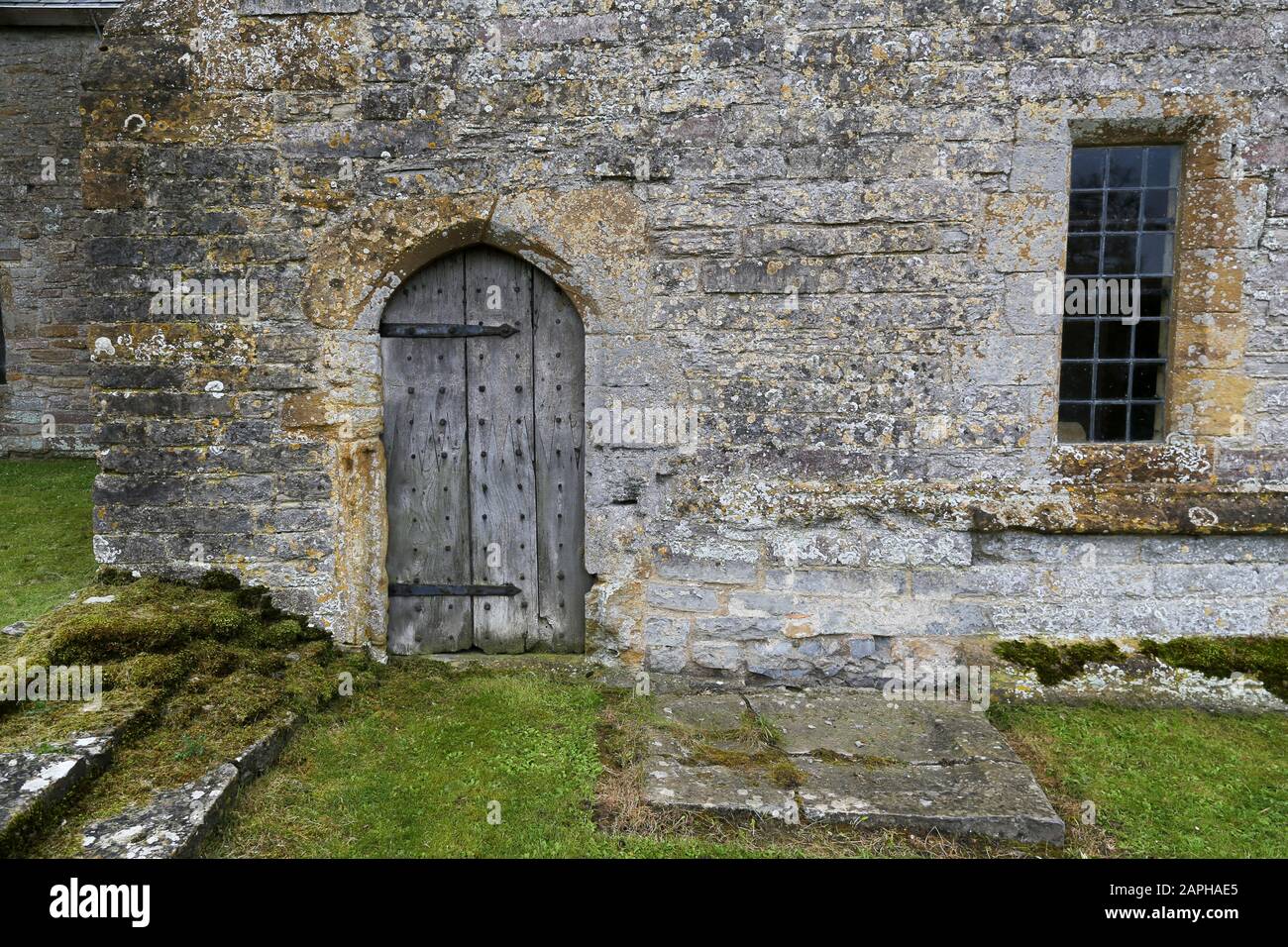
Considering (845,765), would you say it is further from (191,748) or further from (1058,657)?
(191,748)

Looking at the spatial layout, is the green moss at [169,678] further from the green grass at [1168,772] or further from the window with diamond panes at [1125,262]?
the window with diamond panes at [1125,262]

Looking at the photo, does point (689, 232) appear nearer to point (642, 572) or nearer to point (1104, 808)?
point (642, 572)

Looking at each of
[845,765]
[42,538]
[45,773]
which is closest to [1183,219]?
[845,765]

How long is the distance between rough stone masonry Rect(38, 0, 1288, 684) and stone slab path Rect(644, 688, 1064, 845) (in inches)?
11.9

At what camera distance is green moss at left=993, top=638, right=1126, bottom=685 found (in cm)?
407

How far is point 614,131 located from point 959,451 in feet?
8.19

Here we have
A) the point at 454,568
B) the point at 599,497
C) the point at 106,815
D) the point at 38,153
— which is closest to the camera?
the point at 106,815

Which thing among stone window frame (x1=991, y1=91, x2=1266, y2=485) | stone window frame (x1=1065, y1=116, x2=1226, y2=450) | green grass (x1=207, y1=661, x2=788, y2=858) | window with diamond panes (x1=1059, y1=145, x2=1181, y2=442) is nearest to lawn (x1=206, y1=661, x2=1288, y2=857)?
green grass (x1=207, y1=661, x2=788, y2=858)

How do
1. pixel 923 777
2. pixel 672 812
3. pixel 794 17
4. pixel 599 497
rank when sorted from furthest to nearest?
pixel 599 497, pixel 794 17, pixel 923 777, pixel 672 812

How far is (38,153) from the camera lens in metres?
9.11

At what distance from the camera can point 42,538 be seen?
5621mm

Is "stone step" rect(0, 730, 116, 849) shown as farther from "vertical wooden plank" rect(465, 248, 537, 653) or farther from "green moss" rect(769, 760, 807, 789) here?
"green moss" rect(769, 760, 807, 789)

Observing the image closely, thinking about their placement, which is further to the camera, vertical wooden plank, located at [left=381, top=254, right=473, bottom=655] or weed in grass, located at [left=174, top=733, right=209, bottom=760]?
vertical wooden plank, located at [left=381, top=254, right=473, bottom=655]

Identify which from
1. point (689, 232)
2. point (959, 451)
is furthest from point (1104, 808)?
point (689, 232)
